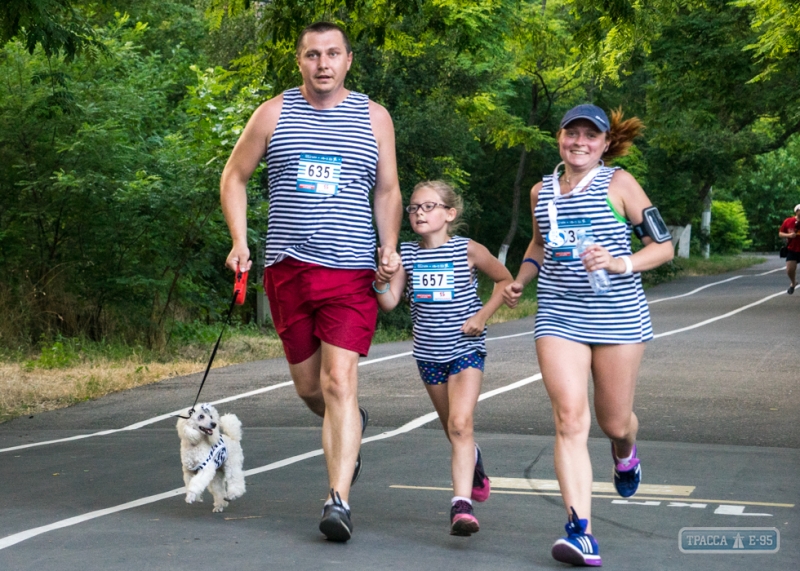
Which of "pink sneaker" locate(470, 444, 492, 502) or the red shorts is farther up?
the red shorts

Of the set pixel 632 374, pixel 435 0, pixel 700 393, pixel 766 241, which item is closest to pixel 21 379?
pixel 435 0

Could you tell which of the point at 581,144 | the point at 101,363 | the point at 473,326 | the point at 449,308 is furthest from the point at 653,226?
the point at 101,363

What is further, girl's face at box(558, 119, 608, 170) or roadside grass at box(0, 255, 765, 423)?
roadside grass at box(0, 255, 765, 423)

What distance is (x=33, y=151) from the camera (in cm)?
1795

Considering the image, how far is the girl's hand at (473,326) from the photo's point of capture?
6.15 metres

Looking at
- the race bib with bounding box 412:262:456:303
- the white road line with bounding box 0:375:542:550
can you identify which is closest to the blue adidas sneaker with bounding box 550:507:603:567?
the race bib with bounding box 412:262:456:303

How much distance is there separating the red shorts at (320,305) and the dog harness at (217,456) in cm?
67

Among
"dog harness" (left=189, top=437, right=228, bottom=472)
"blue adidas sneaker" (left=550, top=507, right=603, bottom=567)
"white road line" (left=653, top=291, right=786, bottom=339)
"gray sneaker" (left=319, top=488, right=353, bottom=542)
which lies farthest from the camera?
"white road line" (left=653, top=291, right=786, bottom=339)

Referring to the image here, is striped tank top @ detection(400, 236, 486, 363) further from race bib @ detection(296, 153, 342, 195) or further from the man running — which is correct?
race bib @ detection(296, 153, 342, 195)

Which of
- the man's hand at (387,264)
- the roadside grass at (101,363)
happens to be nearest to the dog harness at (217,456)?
the man's hand at (387,264)

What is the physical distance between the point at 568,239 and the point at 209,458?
2222 millimetres

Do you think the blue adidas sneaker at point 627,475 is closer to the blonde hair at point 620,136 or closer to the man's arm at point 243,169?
the blonde hair at point 620,136

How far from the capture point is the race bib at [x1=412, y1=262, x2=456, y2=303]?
6320 mm

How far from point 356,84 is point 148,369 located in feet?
37.7
